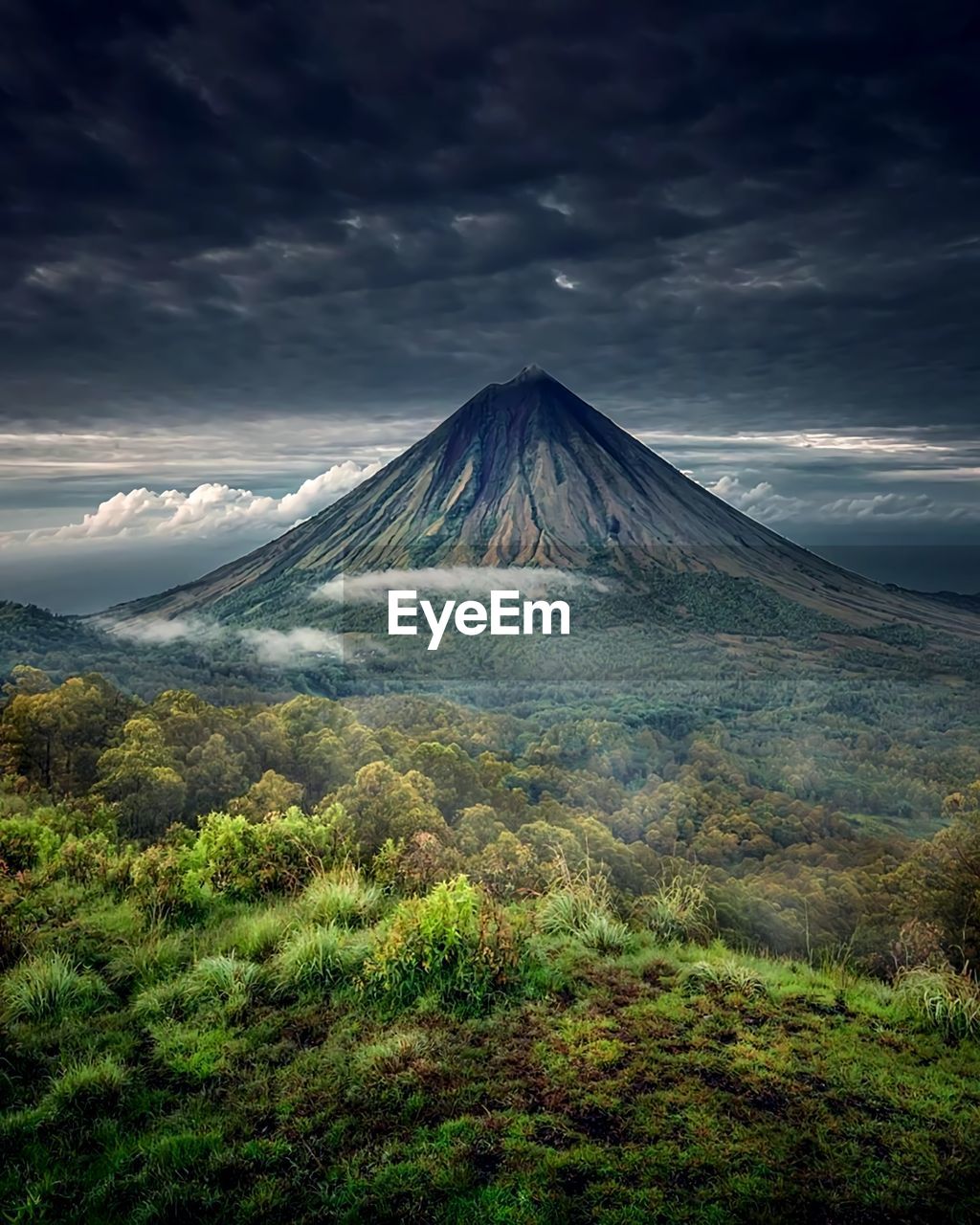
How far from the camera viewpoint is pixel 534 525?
13750cm

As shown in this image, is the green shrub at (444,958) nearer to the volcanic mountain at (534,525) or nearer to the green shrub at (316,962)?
the green shrub at (316,962)

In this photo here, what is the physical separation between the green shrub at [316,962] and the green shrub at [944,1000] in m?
4.00

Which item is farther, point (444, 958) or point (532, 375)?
point (532, 375)

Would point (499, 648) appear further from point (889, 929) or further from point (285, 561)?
point (889, 929)

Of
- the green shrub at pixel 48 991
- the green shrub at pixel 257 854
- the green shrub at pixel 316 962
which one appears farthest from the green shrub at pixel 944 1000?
the green shrub at pixel 48 991

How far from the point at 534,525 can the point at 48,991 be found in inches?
5271

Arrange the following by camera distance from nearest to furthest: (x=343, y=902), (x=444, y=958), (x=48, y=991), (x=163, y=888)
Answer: (x=48, y=991) → (x=444, y=958) → (x=343, y=902) → (x=163, y=888)

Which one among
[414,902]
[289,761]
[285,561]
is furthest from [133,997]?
[285,561]

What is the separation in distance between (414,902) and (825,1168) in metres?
3.30

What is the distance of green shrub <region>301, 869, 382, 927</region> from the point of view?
6555 millimetres

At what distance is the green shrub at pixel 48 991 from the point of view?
5.16 m

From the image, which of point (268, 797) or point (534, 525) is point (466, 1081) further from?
point (534, 525)

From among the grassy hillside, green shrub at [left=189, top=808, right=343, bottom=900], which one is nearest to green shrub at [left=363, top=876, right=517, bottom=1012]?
the grassy hillside

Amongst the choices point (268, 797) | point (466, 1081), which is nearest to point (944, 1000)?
point (466, 1081)
